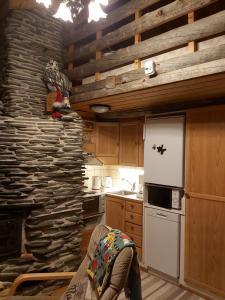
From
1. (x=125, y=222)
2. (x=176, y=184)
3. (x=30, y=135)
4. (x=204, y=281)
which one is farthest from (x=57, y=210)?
(x=204, y=281)

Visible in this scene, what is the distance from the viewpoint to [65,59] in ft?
11.0

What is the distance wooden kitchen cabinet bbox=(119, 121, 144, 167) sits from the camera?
154 inches

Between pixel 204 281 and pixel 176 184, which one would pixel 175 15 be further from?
pixel 204 281

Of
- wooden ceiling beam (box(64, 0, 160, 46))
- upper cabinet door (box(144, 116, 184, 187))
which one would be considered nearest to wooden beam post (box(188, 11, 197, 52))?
wooden ceiling beam (box(64, 0, 160, 46))

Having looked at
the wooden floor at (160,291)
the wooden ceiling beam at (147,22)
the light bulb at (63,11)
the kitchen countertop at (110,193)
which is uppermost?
the wooden ceiling beam at (147,22)

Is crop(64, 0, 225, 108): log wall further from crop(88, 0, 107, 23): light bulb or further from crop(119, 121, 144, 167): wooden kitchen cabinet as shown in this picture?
crop(119, 121, 144, 167): wooden kitchen cabinet

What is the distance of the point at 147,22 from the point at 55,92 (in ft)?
4.42

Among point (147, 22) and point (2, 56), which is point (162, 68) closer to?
point (147, 22)

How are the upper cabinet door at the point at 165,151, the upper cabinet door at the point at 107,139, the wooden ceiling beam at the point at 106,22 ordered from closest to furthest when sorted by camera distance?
the wooden ceiling beam at the point at 106,22
the upper cabinet door at the point at 165,151
the upper cabinet door at the point at 107,139

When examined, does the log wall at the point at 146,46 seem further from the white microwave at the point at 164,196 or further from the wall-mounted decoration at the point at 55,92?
the white microwave at the point at 164,196

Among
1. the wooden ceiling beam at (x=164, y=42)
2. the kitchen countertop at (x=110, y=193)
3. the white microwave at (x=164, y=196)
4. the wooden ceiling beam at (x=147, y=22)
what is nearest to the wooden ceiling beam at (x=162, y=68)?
the wooden ceiling beam at (x=164, y=42)

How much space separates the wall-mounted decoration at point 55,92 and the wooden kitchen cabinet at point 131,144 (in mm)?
1276

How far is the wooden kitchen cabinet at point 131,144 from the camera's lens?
12.8 feet

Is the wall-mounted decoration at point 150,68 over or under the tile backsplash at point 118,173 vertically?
over
